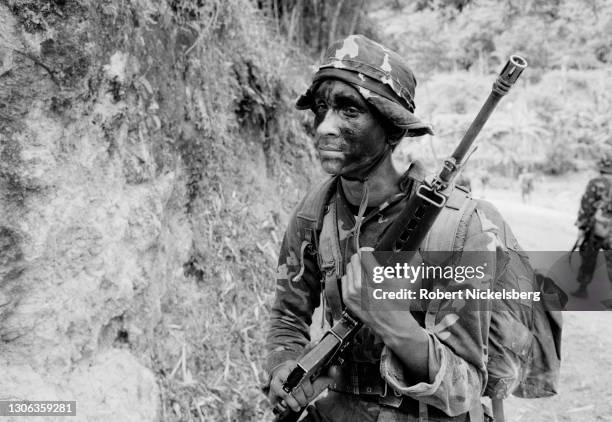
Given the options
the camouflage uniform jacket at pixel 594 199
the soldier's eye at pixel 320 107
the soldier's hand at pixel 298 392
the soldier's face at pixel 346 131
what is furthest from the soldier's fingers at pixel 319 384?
the camouflage uniform jacket at pixel 594 199

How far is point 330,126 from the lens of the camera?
196cm

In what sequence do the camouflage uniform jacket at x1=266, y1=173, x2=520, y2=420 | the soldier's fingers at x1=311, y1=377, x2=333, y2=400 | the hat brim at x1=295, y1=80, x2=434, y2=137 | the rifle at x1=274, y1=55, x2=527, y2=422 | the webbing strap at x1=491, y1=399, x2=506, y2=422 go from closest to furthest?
the rifle at x1=274, y1=55, x2=527, y2=422 → the camouflage uniform jacket at x1=266, y1=173, x2=520, y2=420 → the hat brim at x1=295, y1=80, x2=434, y2=137 → the soldier's fingers at x1=311, y1=377, x2=333, y2=400 → the webbing strap at x1=491, y1=399, x2=506, y2=422

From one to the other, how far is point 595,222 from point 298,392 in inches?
249

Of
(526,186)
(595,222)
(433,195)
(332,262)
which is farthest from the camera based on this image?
(526,186)

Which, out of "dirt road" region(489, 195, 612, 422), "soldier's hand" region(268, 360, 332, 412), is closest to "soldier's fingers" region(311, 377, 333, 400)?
"soldier's hand" region(268, 360, 332, 412)

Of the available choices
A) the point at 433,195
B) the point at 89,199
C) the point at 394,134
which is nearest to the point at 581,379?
the point at 394,134

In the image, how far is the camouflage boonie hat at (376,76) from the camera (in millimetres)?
1922

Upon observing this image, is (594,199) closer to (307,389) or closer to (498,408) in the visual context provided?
(498,408)

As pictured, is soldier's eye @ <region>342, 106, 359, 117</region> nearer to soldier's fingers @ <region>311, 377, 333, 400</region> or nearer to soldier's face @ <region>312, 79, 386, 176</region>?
soldier's face @ <region>312, 79, 386, 176</region>

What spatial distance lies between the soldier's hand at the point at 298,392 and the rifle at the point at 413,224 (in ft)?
0.07

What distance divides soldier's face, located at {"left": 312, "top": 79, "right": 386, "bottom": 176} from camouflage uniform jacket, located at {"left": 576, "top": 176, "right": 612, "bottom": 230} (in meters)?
6.08

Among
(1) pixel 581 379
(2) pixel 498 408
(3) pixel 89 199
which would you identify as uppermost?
(3) pixel 89 199

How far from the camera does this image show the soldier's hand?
6.53ft

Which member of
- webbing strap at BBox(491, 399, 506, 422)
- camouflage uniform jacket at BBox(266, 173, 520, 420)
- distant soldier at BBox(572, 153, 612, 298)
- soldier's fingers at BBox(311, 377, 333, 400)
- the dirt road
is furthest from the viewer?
distant soldier at BBox(572, 153, 612, 298)
